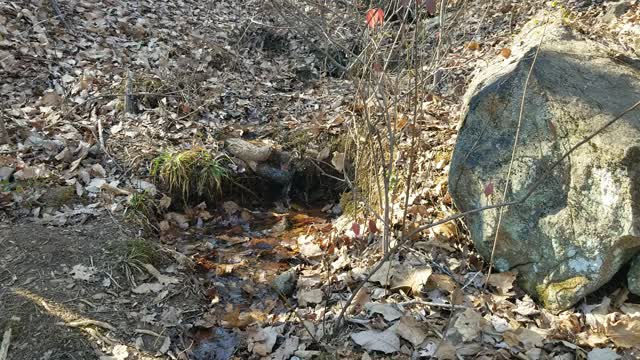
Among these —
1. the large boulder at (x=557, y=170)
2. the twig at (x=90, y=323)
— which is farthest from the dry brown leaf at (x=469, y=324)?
the twig at (x=90, y=323)

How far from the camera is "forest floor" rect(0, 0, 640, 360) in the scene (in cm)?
318

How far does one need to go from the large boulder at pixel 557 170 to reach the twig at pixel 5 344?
3.08 metres

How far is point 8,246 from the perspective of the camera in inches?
150

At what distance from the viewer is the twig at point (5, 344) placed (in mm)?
3107

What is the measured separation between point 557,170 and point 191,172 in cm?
325

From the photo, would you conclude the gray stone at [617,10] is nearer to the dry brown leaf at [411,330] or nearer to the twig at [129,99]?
the dry brown leaf at [411,330]

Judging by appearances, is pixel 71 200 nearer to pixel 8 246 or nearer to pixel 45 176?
pixel 45 176

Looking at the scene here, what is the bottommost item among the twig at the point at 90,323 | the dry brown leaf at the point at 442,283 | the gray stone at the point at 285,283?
the twig at the point at 90,323

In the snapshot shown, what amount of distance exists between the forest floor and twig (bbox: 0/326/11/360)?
0.04 meters

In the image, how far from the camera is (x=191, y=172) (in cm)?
495

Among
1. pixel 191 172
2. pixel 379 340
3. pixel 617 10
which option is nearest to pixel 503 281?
pixel 379 340

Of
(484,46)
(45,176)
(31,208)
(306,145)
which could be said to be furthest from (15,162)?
(484,46)

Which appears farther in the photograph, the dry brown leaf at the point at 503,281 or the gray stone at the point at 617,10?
the gray stone at the point at 617,10

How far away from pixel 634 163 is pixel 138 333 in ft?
10.9
